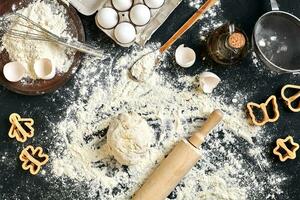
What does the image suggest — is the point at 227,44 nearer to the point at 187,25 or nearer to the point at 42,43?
the point at 187,25

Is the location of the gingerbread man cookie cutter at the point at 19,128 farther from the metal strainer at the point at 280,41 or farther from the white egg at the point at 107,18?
the metal strainer at the point at 280,41

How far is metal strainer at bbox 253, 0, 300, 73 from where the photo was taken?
4.82ft

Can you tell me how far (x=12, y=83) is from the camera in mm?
1433

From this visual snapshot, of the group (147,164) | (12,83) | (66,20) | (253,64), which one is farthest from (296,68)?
(12,83)

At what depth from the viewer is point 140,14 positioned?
1.40m

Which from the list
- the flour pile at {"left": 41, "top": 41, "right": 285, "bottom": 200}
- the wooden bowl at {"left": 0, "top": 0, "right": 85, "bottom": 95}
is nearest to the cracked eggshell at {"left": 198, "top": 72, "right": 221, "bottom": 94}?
the flour pile at {"left": 41, "top": 41, "right": 285, "bottom": 200}

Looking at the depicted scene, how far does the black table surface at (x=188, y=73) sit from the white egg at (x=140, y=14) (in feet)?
0.30

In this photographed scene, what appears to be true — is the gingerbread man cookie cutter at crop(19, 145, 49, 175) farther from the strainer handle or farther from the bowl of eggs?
the strainer handle

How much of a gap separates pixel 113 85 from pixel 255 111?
0.41 meters

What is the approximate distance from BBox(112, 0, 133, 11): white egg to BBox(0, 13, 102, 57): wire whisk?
0.45ft

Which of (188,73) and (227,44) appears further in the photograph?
(188,73)

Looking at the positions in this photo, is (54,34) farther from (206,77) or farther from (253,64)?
(253,64)

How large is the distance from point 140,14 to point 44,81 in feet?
1.05

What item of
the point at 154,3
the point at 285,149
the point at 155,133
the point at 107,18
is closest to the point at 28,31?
the point at 107,18
